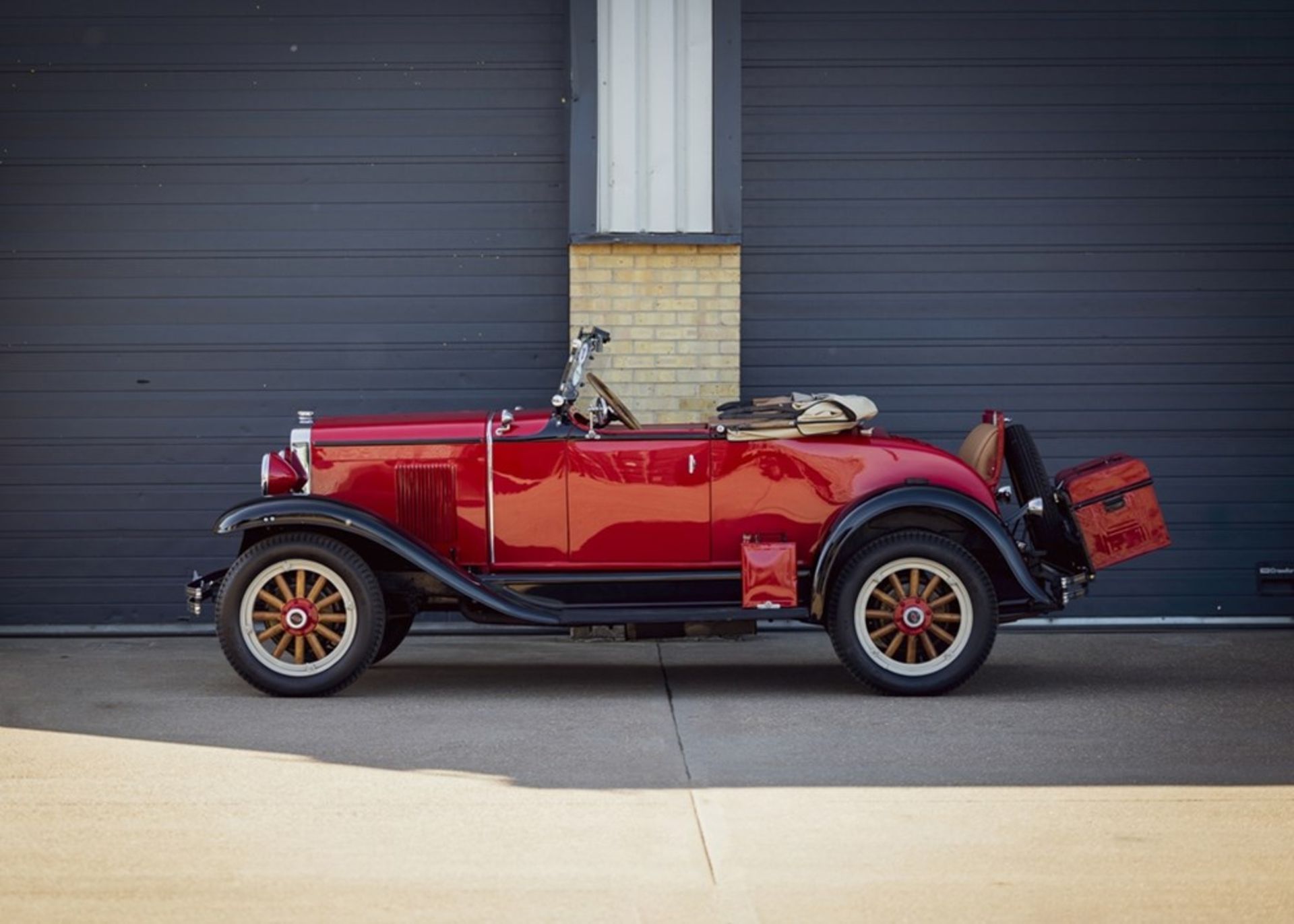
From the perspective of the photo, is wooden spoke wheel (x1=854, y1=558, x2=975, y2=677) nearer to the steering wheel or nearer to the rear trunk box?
the rear trunk box

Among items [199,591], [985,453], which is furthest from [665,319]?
[199,591]

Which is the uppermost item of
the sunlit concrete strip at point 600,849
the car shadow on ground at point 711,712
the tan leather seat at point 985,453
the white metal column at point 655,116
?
the white metal column at point 655,116

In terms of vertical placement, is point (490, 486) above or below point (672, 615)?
above

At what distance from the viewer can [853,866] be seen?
539 cm

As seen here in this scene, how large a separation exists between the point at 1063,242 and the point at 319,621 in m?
5.08

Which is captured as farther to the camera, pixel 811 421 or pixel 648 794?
pixel 811 421

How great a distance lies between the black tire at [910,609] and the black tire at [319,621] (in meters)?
2.09

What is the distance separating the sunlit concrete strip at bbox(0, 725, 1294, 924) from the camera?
4992 mm

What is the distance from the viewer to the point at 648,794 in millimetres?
6371

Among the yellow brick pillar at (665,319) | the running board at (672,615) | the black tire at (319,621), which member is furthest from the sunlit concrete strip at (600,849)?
the yellow brick pillar at (665,319)

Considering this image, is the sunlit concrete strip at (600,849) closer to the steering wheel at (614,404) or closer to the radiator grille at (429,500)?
the radiator grille at (429,500)

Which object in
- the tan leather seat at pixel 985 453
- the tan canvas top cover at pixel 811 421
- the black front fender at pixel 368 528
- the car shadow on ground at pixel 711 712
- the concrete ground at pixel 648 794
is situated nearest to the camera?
the concrete ground at pixel 648 794

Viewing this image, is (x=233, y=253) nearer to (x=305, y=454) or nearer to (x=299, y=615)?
(x=305, y=454)

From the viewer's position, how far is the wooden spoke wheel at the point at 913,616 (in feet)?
27.4
